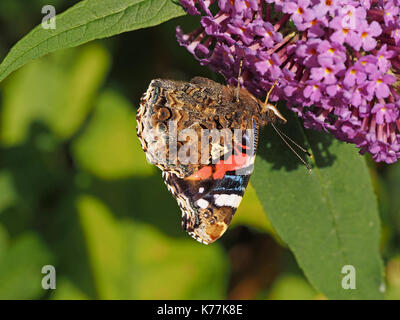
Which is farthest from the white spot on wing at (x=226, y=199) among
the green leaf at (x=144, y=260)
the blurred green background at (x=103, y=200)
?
the green leaf at (x=144, y=260)

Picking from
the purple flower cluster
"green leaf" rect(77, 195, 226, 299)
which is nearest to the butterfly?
the purple flower cluster

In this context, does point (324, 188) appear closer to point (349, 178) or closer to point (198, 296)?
point (349, 178)

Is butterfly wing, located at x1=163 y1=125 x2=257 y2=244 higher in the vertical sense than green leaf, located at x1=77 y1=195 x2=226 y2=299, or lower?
higher

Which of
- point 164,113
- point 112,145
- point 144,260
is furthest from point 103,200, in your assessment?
point 164,113

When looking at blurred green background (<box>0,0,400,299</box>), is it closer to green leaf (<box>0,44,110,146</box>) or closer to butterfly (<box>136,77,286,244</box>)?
green leaf (<box>0,44,110,146</box>)

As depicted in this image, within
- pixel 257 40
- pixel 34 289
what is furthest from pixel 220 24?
pixel 34 289

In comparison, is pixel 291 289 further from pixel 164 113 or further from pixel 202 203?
pixel 164 113
